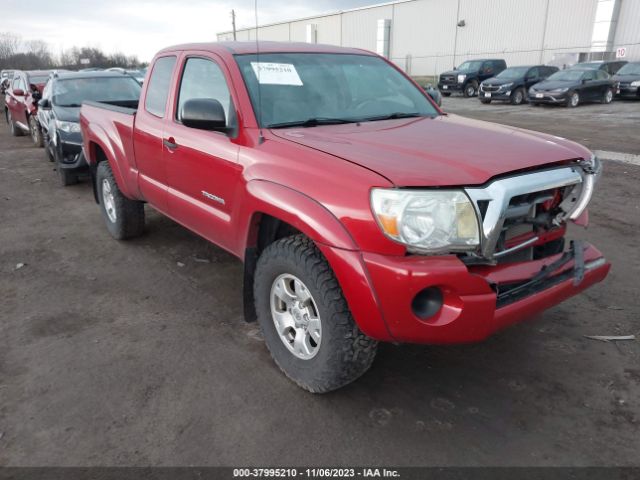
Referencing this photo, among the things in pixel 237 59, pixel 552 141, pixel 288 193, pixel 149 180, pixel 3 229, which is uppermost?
pixel 237 59

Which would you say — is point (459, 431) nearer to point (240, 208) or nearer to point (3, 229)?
point (240, 208)

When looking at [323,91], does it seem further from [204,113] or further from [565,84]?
[565,84]

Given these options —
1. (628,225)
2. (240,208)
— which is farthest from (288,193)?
(628,225)

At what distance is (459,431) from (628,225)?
4.15 meters

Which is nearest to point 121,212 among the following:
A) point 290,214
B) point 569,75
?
point 290,214

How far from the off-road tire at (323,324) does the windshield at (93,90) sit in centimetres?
675

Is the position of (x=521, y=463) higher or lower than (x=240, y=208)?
lower

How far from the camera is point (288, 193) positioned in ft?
8.81

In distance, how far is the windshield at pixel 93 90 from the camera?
8.59 meters

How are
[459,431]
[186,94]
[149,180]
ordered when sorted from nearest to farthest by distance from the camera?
1. [459,431]
2. [186,94]
3. [149,180]

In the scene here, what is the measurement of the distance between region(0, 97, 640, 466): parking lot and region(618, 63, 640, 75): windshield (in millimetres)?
20496

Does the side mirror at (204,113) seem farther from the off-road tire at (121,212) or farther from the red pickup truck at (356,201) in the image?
the off-road tire at (121,212)

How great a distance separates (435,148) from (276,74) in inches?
50.3

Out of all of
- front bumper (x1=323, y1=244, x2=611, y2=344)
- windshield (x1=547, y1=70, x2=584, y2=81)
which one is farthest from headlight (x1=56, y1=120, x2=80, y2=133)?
windshield (x1=547, y1=70, x2=584, y2=81)
